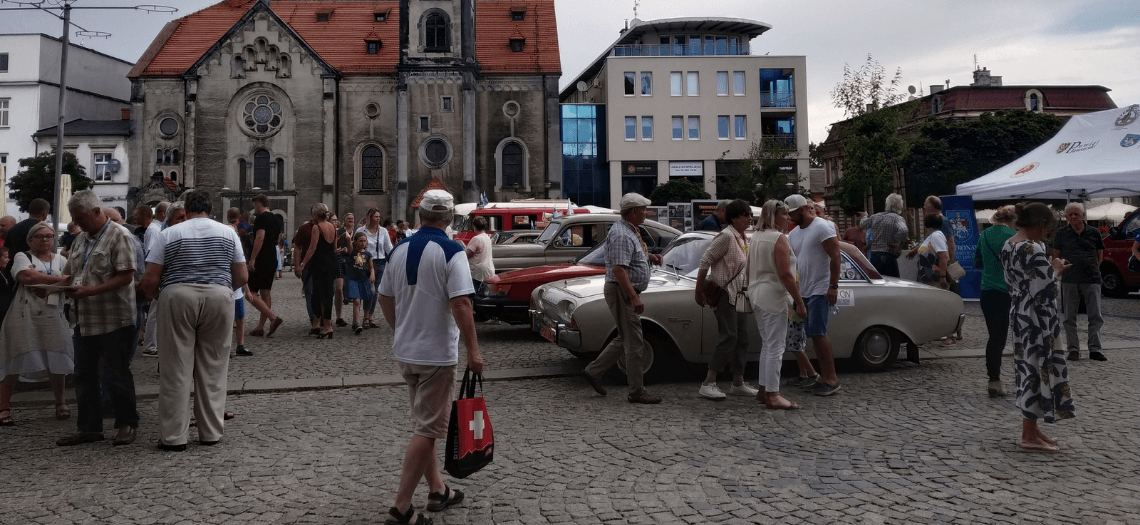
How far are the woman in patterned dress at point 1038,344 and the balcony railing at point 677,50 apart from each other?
5364 cm

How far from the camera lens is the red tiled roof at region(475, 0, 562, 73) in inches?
2030

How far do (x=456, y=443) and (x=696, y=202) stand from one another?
22.3 m

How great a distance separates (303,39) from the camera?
5047cm

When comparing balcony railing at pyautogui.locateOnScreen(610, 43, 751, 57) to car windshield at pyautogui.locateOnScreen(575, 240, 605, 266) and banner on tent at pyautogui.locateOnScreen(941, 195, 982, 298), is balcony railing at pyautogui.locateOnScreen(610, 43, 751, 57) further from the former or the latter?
car windshield at pyautogui.locateOnScreen(575, 240, 605, 266)

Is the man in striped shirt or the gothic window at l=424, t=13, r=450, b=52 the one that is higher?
the gothic window at l=424, t=13, r=450, b=52

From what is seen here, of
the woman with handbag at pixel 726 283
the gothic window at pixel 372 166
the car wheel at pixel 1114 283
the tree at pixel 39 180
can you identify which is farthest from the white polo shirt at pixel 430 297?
the tree at pixel 39 180

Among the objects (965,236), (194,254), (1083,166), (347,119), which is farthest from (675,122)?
(194,254)

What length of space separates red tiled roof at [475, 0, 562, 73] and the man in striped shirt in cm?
4647

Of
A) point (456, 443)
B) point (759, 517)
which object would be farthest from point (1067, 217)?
point (456, 443)

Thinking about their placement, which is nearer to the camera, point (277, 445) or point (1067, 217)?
point (277, 445)

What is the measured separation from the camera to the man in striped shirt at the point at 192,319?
19.3 ft

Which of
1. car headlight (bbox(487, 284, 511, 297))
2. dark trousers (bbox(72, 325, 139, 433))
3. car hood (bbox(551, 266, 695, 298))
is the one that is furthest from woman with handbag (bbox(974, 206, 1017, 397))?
dark trousers (bbox(72, 325, 139, 433))

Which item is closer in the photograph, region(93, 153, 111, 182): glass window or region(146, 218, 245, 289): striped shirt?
region(146, 218, 245, 289): striped shirt

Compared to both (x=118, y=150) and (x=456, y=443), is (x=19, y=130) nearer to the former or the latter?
(x=118, y=150)
